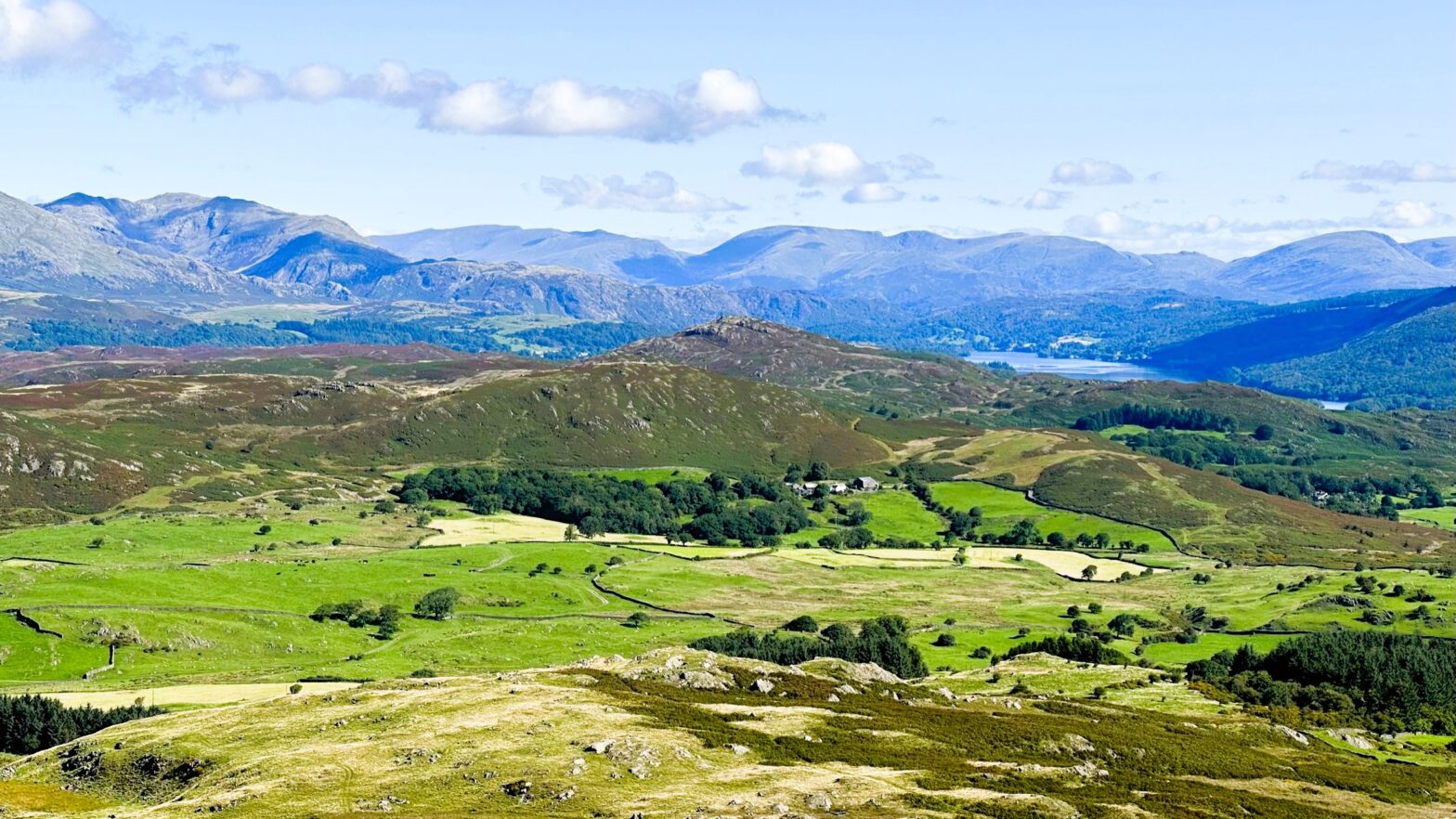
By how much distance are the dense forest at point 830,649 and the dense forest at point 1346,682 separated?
35616 millimetres

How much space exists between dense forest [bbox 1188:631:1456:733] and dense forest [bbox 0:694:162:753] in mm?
118941

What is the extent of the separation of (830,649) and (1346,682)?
6177 centimetres

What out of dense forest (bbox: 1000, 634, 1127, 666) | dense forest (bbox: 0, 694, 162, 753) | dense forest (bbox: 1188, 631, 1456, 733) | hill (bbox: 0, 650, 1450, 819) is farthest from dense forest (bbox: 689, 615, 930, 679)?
dense forest (bbox: 0, 694, 162, 753)

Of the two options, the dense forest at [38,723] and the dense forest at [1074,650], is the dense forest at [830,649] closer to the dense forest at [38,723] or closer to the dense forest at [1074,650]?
the dense forest at [1074,650]

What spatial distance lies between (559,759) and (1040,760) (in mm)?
35843

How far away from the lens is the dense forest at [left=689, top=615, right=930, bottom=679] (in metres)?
164

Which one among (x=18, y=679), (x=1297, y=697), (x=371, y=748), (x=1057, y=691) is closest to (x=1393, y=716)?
(x=1297, y=697)

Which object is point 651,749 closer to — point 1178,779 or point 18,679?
point 1178,779

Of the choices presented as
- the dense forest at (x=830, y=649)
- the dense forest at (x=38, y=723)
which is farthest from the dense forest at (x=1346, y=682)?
the dense forest at (x=38, y=723)

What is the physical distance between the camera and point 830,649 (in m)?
168

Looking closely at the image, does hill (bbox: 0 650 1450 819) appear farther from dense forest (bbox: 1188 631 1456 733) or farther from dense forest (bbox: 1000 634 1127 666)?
dense forest (bbox: 1000 634 1127 666)

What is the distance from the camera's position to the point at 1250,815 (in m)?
79.8

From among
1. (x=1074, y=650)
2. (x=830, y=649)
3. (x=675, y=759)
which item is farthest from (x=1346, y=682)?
(x=675, y=759)

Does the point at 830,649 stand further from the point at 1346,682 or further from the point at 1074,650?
the point at 1346,682
